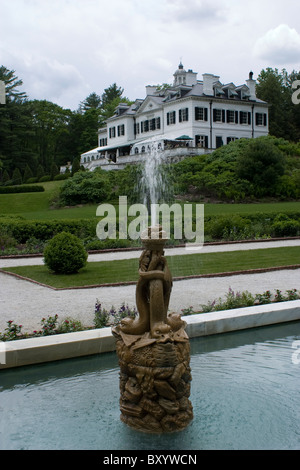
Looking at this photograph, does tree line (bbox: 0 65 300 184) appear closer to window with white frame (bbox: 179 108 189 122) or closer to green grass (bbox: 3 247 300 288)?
window with white frame (bbox: 179 108 189 122)

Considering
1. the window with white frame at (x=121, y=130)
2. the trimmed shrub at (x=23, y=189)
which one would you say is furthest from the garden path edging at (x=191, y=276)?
the window with white frame at (x=121, y=130)

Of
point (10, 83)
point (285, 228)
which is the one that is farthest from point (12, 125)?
point (285, 228)

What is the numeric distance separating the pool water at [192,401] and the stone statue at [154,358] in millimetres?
183

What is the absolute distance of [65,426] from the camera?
5.53 m

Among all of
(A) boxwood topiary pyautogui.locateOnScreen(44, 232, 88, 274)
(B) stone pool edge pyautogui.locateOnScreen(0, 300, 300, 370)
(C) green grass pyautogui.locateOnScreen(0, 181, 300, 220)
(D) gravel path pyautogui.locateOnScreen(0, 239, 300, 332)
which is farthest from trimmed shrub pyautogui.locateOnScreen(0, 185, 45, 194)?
(B) stone pool edge pyautogui.locateOnScreen(0, 300, 300, 370)

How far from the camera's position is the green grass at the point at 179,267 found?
1294cm

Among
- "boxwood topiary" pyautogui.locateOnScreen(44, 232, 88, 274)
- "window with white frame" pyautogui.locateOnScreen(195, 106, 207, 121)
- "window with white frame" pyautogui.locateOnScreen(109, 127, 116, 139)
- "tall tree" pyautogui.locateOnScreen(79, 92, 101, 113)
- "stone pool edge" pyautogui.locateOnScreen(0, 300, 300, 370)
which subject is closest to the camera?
"stone pool edge" pyautogui.locateOnScreen(0, 300, 300, 370)

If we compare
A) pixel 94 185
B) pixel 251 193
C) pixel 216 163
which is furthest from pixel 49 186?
pixel 251 193

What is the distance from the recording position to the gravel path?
946cm

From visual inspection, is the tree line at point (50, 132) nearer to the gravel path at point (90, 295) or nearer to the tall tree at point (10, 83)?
the tall tree at point (10, 83)

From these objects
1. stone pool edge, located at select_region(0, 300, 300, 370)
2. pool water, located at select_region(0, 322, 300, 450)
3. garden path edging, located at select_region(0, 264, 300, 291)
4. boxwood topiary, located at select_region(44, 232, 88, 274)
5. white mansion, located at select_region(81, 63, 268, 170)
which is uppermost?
white mansion, located at select_region(81, 63, 268, 170)

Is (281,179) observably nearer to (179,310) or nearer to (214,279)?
(214,279)

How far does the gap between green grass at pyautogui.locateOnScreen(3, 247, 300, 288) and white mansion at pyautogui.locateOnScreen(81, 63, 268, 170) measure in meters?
29.4

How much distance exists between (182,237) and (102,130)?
4777 centimetres
